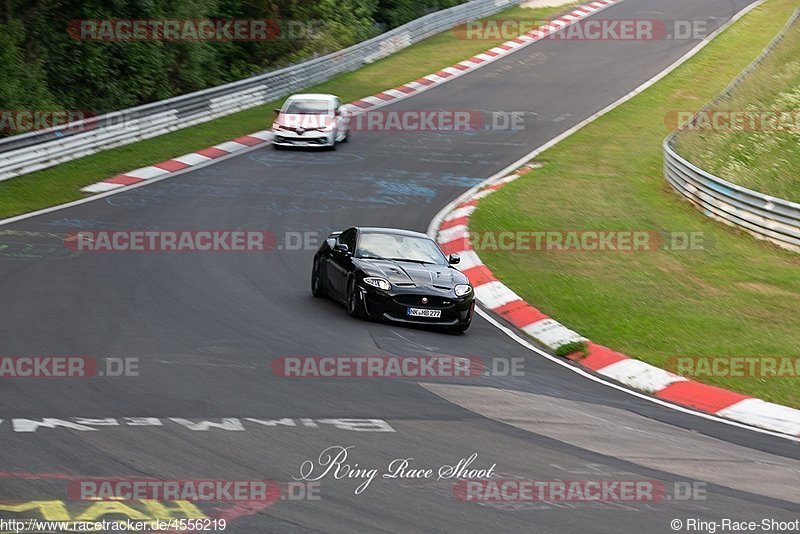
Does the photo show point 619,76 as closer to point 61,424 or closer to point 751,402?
point 751,402

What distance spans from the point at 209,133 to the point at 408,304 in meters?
17.1

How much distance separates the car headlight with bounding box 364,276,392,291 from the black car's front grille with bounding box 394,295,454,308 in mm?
195

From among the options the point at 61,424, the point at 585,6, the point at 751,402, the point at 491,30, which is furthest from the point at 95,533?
the point at 585,6

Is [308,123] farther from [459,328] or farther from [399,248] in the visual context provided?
[459,328]

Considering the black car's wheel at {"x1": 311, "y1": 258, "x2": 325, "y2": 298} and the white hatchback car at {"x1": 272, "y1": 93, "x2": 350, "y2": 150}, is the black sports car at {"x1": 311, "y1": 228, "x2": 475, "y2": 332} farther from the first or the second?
the white hatchback car at {"x1": 272, "y1": 93, "x2": 350, "y2": 150}

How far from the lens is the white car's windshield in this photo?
1184 inches

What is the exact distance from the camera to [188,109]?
31875 mm

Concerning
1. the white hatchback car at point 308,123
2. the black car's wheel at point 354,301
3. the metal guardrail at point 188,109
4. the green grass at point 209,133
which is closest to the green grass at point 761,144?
the white hatchback car at point 308,123

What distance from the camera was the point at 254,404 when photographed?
435 inches

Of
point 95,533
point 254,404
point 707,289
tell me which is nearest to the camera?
point 95,533

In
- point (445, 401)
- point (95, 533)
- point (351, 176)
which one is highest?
point (95, 533)

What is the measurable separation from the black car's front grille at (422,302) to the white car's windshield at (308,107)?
51.2 ft

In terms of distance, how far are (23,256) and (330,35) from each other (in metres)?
25.8

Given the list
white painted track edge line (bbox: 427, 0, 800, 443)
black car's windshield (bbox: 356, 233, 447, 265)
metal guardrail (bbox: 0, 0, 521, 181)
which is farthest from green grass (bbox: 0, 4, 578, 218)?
black car's windshield (bbox: 356, 233, 447, 265)
